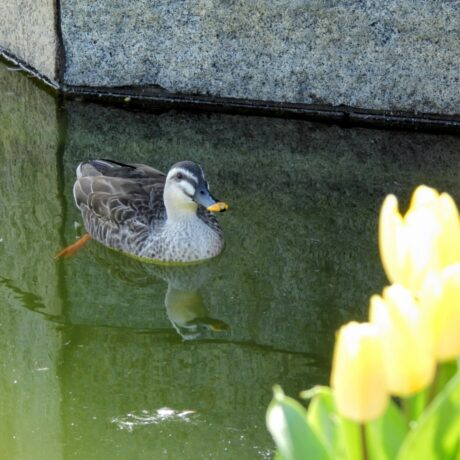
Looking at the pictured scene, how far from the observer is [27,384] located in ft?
15.1

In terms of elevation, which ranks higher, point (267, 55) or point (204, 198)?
point (267, 55)

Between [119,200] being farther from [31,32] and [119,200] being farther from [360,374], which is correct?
[360,374]

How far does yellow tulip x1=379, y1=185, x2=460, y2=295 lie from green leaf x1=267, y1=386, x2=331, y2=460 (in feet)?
0.91

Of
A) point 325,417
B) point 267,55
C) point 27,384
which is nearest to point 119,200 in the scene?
point 27,384

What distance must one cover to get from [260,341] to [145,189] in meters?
1.58

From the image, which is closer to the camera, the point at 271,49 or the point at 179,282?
the point at 179,282

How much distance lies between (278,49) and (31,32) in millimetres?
1977

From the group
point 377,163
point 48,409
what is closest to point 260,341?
point 48,409

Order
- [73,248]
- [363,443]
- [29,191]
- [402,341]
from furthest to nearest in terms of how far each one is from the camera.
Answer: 1. [29,191]
2. [73,248]
3. [363,443]
4. [402,341]

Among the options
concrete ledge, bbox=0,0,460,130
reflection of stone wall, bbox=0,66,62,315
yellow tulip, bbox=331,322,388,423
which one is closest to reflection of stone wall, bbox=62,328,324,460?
reflection of stone wall, bbox=0,66,62,315

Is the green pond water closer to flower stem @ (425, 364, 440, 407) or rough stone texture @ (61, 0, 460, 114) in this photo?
rough stone texture @ (61, 0, 460, 114)

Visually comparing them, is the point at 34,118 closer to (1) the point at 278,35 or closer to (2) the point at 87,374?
(1) the point at 278,35

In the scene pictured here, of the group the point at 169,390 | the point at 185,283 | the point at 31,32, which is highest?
the point at 31,32

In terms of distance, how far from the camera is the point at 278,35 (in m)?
7.83
